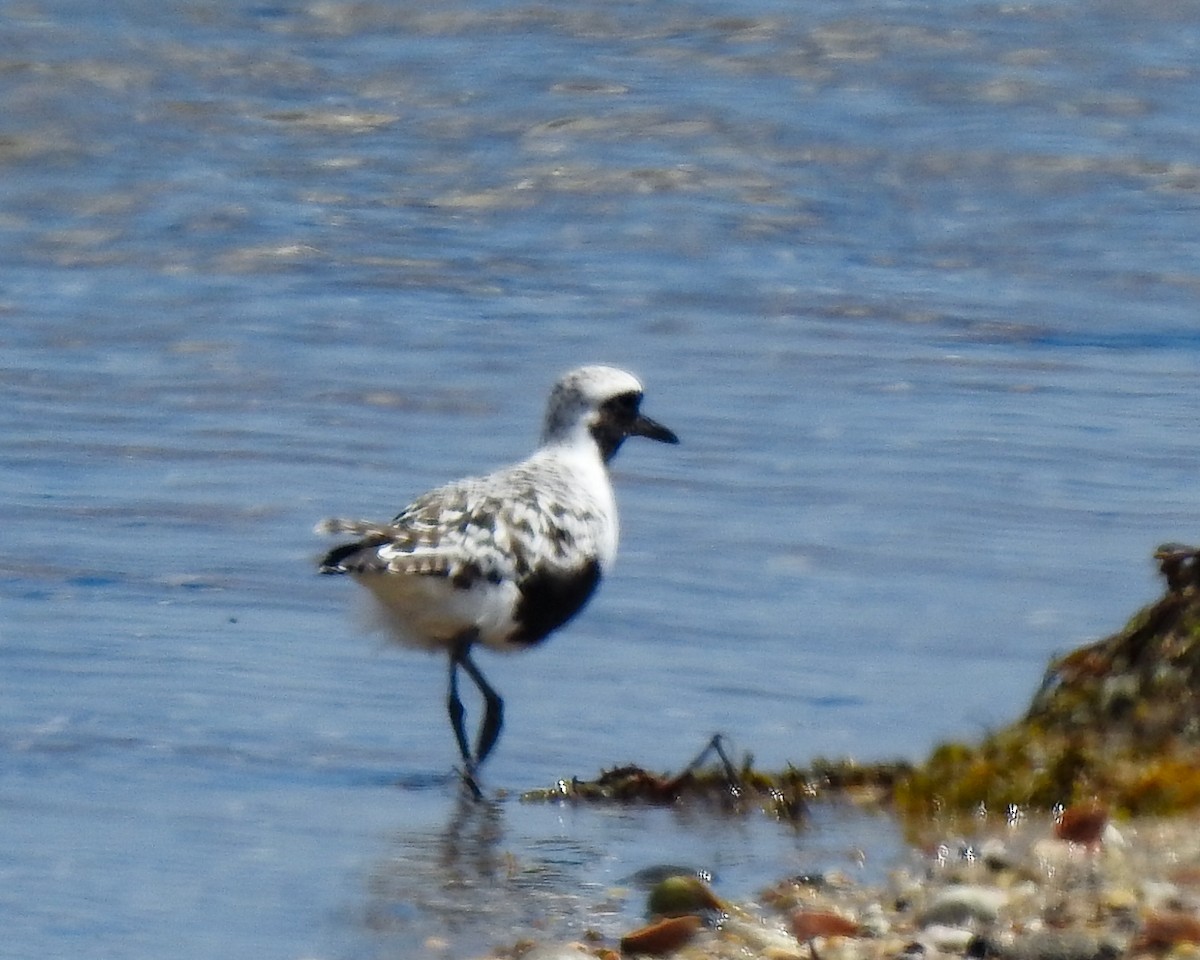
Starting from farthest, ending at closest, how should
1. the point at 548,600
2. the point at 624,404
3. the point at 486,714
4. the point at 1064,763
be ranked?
the point at 624,404 < the point at 548,600 < the point at 486,714 < the point at 1064,763

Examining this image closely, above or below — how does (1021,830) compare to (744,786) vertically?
above

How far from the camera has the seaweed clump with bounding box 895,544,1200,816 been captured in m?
5.11

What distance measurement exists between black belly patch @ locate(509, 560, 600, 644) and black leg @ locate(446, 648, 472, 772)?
19 cm

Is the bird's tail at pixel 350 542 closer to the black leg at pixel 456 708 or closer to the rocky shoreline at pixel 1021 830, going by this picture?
the black leg at pixel 456 708

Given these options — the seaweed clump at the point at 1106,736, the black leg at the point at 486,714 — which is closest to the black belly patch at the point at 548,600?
the black leg at the point at 486,714

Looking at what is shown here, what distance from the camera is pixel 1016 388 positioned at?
11.0 meters

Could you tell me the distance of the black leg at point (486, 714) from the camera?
679 centimetres

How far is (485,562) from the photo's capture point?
277 inches

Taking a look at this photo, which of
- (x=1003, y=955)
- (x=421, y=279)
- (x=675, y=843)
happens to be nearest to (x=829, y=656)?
(x=675, y=843)

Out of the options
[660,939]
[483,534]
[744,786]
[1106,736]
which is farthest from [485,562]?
[660,939]

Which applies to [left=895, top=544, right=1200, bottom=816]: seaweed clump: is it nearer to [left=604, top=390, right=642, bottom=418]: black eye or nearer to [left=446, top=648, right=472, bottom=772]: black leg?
[left=446, top=648, right=472, bottom=772]: black leg

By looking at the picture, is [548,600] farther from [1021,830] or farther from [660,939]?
[660,939]

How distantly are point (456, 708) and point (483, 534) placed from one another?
0.50 m

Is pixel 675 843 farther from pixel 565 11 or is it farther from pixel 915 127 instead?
pixel 565 11
